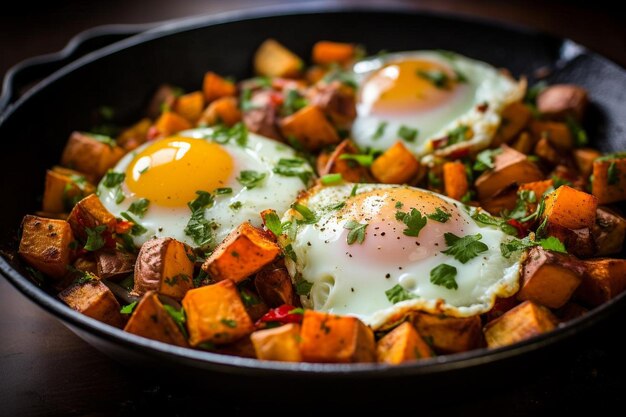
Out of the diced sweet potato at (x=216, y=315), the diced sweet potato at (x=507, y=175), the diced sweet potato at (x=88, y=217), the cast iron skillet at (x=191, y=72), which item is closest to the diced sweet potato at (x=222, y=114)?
the cast iron skillet at (x=191, y=72)

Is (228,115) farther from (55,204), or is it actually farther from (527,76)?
(527,76)

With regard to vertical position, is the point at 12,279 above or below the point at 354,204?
above

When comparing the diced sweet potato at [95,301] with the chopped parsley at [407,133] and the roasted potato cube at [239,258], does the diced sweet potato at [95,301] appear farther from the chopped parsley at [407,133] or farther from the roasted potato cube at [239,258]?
the chopped parsley at [407,133]

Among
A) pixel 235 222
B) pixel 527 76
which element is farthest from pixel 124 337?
pixel 527 76

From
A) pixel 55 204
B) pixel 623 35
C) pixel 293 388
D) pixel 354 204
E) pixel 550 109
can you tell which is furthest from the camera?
pixel 623 35

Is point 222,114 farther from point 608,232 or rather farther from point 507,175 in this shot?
point 608,232

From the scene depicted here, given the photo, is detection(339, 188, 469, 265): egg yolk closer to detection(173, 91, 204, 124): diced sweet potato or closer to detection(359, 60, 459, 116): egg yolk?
detection(359, 60, 459, 116): egg yolk

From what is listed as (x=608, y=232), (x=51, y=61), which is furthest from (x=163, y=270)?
(x=608, y=232)
